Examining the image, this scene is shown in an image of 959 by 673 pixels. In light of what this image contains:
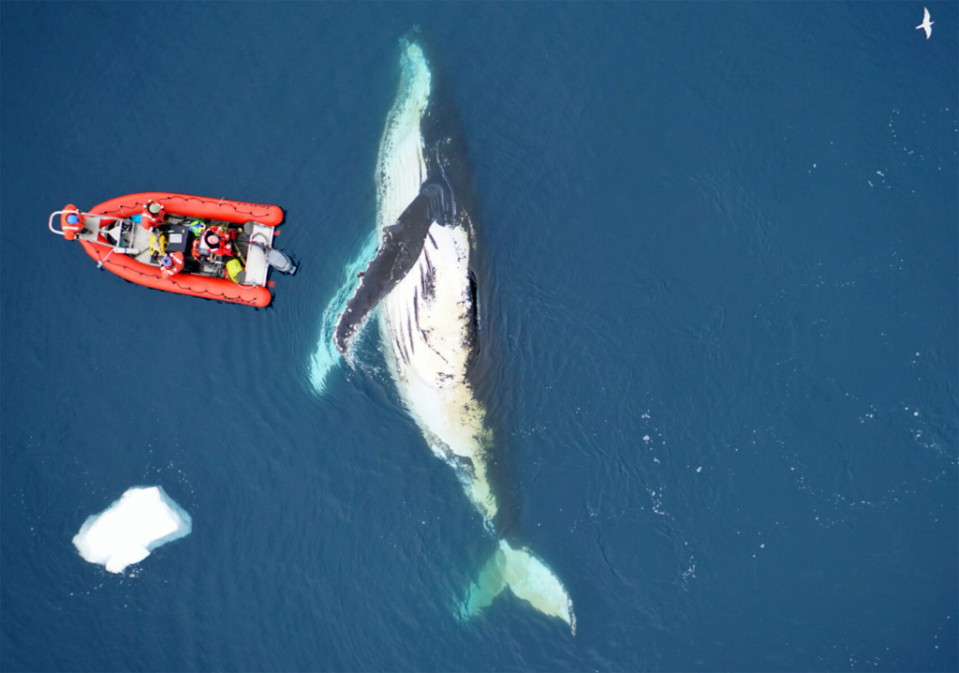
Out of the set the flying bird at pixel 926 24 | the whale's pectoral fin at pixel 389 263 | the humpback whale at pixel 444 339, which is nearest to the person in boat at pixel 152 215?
the humpback whale at pixel 444 339

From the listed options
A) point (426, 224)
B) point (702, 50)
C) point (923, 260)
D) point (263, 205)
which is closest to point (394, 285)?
point (426, 224)

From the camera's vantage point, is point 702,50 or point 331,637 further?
point 702,50

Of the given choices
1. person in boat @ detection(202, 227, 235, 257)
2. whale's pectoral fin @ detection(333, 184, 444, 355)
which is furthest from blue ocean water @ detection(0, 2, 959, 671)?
person in boat @ detection(202, 227, 235, 257)

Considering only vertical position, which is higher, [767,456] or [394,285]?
[394,285]

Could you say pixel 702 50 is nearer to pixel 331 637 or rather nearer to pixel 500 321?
pixel 500 321

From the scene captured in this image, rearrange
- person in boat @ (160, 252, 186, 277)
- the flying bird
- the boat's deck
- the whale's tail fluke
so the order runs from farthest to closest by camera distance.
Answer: the flying bird → the boat's deck → the whale's tail fluke → person in boat @ (160, 252, 186, 277)

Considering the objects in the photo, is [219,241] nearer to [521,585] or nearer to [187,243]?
[187,243]

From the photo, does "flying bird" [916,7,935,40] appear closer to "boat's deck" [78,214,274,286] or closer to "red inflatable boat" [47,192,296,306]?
"red inflatable boat" [47,192,296,306]

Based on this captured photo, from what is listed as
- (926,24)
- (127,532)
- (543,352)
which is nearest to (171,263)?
(127,532)
